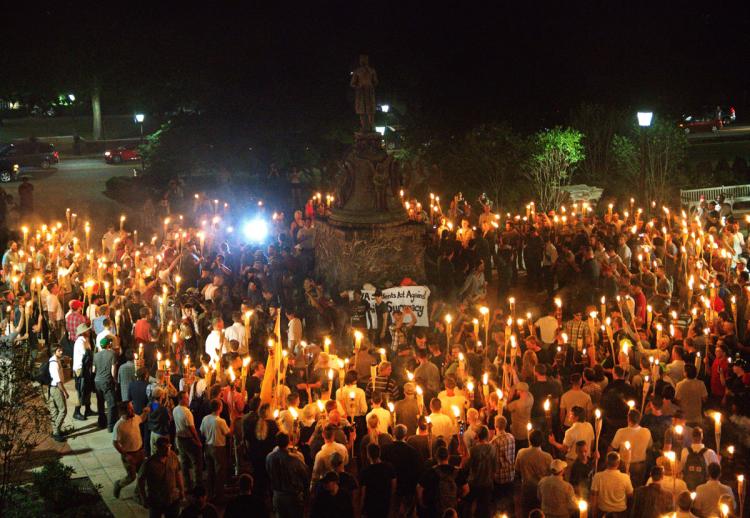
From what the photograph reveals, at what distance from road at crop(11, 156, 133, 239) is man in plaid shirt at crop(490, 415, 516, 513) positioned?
22.1m

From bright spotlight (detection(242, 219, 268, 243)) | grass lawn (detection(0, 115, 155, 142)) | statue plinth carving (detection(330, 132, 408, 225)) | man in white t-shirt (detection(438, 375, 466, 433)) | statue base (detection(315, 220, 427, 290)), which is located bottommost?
man in white t-shirt (detection(438, 375, 466, 433))

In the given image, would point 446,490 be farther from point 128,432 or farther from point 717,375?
point 717,375

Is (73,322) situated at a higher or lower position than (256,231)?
lower

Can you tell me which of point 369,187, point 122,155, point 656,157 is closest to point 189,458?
point 369,187

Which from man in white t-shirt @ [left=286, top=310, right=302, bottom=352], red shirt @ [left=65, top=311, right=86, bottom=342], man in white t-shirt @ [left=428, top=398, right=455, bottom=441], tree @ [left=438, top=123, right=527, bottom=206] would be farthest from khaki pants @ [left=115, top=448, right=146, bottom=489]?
tree @ [left=438, top=123, right=527, bottom=206]

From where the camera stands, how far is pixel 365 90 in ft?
66.2

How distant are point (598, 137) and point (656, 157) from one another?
3.21 metres

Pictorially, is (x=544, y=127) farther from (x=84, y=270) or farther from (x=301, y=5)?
(x=84, y=270)

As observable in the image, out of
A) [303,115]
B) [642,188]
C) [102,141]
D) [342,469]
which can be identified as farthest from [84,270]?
[102,141]

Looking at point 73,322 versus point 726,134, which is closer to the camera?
point 73,322

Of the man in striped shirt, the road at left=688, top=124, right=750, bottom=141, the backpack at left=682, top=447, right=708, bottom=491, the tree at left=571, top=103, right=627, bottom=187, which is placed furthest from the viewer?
the road at left=688, top=124, right=750, bottom=141

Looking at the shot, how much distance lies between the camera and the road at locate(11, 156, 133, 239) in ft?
108

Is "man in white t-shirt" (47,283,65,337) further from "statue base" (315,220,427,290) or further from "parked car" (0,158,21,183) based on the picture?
"parked car" (0,158,21,183)

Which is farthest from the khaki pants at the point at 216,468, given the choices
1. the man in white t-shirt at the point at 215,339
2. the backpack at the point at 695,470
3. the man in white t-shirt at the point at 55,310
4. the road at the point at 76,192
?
the road at the point at 76,192
